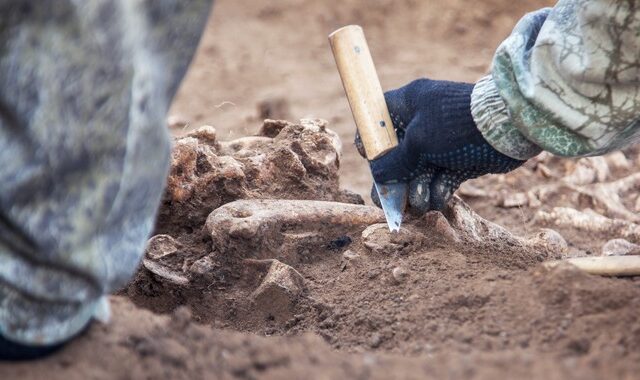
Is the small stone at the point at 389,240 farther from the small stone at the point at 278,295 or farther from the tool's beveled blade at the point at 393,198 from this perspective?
the small stone at the point at 278,295

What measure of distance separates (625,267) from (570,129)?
0.40 metres

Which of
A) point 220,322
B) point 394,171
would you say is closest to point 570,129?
point 394,171

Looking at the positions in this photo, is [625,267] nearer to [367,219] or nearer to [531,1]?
[367,219]

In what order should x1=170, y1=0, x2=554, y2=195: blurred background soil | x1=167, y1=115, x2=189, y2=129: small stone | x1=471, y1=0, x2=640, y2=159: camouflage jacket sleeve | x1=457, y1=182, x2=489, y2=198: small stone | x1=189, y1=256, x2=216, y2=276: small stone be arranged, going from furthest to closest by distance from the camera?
x1=170, y1=0, x2=554, y2=195: blurred background soil < x1=167, y1=115, x2=189, y2=129: small stone < x1=457, y1=182, x2=489, y2=198: small stone < x1=189, y1=256, x2=216, y2=276: small stone < x1=471, y1=0, x2=640, y2=159: camouflage jacket sleeve

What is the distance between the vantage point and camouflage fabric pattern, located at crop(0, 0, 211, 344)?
154 centimetres

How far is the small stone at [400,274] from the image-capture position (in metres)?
2.55

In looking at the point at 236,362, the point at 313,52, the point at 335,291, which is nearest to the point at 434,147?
the point at 335,291

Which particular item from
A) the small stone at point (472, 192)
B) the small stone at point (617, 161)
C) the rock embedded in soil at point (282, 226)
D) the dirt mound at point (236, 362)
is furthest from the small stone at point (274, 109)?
the dirt mound at point (236, 362)

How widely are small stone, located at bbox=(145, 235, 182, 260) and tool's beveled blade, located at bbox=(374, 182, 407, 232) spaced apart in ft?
2.13

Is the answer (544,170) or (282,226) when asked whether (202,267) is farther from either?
(544,170)

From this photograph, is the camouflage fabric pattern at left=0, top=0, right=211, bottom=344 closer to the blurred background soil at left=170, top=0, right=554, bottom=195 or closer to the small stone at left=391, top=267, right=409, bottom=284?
the small stone at left=391, top=267, right=409, bottom=284

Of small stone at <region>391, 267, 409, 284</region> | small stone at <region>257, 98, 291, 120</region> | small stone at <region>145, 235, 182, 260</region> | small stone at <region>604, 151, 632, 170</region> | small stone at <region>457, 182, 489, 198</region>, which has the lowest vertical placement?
small stone at <region>257, 98, 291, 120</region>

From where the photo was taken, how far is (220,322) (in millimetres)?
2625

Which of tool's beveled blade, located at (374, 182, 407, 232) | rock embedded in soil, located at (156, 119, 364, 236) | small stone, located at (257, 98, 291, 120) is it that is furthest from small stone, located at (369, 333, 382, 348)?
small stone, located at (257, 98, 291, 120)
